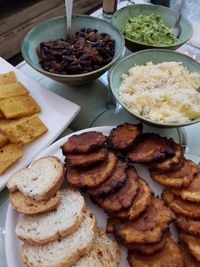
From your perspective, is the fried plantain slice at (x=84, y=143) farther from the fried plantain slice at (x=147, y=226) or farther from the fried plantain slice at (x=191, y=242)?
the fried plantain slice at (x=191, y=242)

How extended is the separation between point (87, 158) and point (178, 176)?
0.34m

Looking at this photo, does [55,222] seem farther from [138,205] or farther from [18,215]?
[138,205]

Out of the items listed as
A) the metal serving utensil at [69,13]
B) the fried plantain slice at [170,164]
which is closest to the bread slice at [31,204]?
the fried plantain slice at [170,164]

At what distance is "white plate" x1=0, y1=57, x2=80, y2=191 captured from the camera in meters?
1.31

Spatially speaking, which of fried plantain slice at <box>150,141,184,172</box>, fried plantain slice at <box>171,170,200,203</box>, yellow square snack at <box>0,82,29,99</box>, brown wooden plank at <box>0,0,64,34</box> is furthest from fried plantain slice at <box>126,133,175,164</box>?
brown wooden plank at <box>0,0,64,34</box>


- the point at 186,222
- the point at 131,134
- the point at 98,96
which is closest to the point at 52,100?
the point at 98,96

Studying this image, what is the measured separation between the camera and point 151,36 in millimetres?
1605

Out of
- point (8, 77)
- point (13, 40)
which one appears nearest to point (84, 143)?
point (8, 77)

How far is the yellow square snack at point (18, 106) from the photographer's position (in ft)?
4.51

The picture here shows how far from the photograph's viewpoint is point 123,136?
1237 mm

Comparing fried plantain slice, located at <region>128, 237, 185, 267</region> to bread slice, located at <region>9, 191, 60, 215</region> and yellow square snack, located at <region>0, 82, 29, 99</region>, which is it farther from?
yellow square snack, located at <region>0, 82, 29, 99</region>

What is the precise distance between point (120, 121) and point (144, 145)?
0.31 metres

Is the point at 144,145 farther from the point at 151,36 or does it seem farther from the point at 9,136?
the point at 151,36

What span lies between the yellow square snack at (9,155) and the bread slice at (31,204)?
Answer: 0.51 ft
